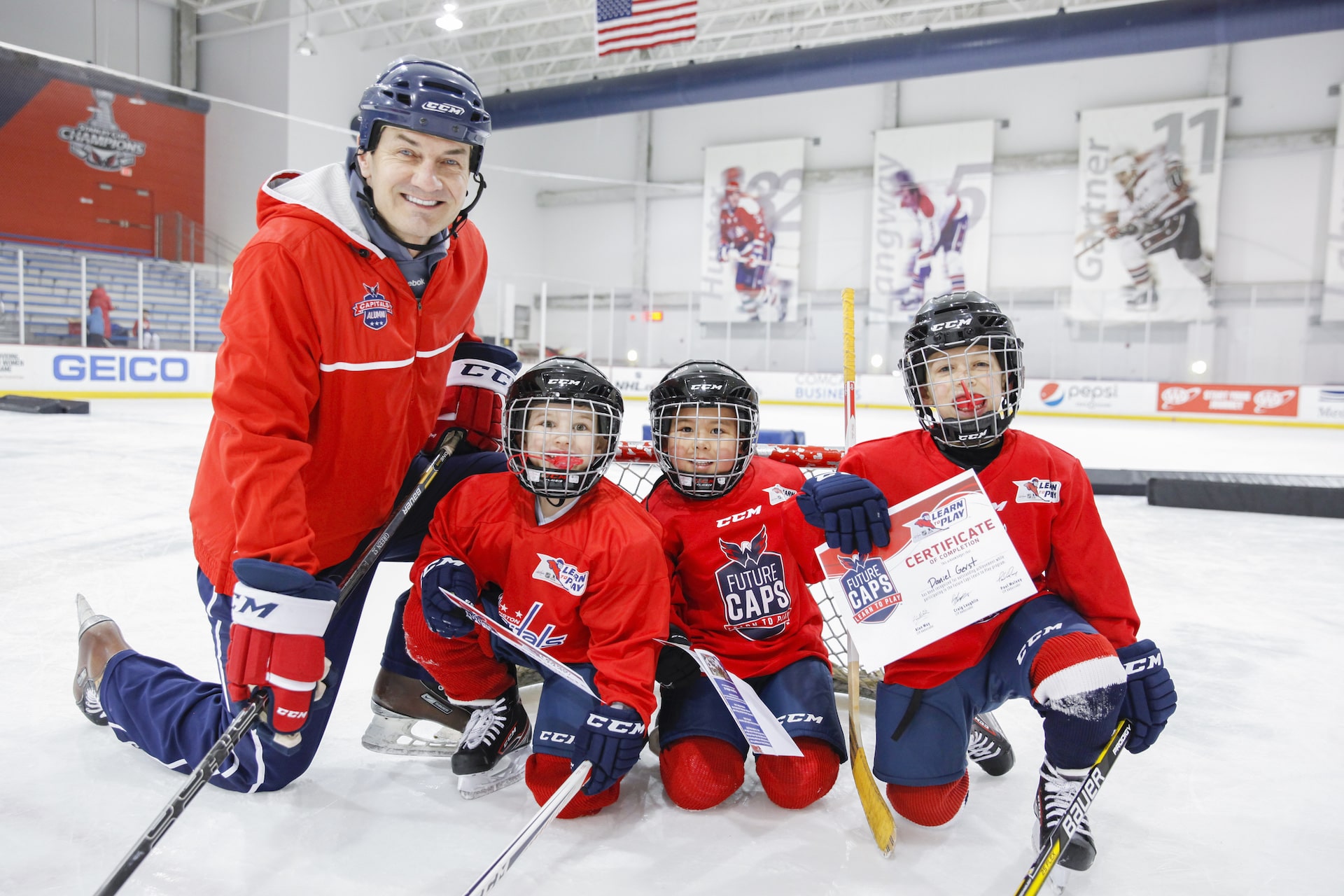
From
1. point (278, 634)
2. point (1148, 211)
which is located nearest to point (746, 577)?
point (278, 634)

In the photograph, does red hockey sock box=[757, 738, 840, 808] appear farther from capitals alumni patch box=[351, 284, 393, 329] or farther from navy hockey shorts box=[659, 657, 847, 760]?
capitals alumni patch box=[351, 284, 393, 329]

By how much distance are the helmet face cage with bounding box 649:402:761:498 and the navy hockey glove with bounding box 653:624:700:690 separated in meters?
0.32

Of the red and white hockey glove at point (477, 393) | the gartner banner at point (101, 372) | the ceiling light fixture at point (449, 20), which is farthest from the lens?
the ceiling light fixture at point (449, 20)

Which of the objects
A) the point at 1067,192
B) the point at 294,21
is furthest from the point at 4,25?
the point at 1067,192

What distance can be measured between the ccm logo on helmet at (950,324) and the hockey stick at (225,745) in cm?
110

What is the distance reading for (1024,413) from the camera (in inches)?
528

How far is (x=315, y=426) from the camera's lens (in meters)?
1.62

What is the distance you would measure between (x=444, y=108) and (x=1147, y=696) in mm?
1587

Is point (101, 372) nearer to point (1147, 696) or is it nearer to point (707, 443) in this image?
point (707, 443)

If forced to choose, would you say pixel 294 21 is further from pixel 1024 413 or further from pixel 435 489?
pixel 435 489

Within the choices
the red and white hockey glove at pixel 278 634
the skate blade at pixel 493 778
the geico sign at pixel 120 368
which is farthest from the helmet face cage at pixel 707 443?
the geico sign at pixel 120 368

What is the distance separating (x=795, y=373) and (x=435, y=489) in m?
13.9

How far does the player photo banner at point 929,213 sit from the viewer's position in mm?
16438

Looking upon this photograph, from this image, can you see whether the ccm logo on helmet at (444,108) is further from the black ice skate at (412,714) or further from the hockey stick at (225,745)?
the black ice skate at (412,714)
